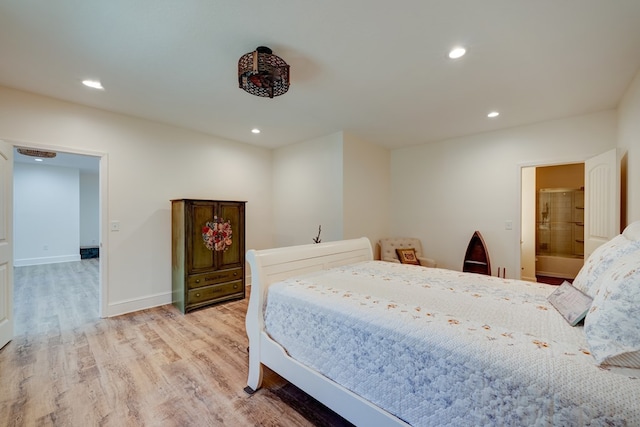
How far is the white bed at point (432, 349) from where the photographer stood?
0.86 metres

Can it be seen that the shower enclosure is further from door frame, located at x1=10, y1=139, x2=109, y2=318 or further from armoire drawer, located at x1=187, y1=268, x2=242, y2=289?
door frame, located at x1=10, y1=139, x2=109, y2=318

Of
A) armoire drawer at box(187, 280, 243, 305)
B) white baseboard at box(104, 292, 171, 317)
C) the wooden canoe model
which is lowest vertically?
white baseboard at box(104, 292, 171, 317)

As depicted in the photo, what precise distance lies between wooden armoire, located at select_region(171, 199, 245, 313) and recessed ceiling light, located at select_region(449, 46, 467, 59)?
3140mm

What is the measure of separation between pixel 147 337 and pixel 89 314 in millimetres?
1217

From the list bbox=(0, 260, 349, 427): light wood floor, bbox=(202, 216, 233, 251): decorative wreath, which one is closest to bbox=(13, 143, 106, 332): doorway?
bbox=(0, 260, 349, 427): light wood floor

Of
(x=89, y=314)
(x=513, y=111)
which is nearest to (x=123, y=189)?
(x=89, y=314)

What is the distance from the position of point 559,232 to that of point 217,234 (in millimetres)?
6735

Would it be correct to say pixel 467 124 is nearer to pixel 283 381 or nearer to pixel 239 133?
pixel 239 133

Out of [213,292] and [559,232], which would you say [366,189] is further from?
[559,232]

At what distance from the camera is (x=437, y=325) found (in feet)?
3.92

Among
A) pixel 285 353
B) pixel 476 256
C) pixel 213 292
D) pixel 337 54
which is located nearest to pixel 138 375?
pixel 285 353

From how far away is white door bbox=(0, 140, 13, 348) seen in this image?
2.48 metres

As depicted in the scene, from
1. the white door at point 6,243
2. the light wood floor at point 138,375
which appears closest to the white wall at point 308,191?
the light wood floor at point 138,375

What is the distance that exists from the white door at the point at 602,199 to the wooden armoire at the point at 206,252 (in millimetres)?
4369
